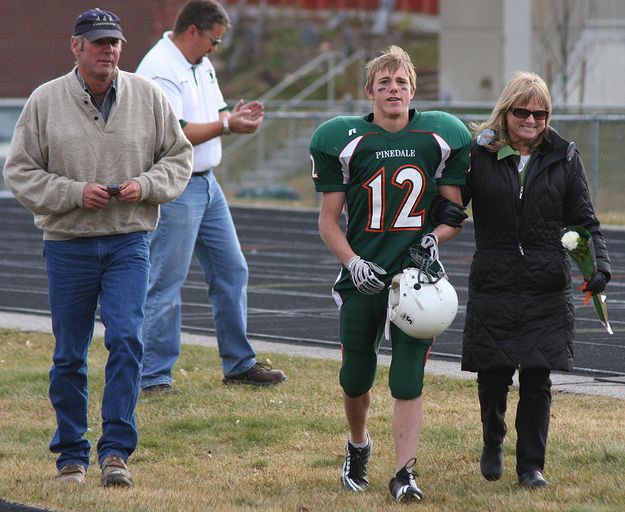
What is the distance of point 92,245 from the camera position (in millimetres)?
6137

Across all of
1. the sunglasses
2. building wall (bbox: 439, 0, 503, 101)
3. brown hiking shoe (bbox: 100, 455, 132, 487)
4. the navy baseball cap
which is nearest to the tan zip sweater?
the navy baseball cap

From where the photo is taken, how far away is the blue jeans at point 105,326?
6.09m

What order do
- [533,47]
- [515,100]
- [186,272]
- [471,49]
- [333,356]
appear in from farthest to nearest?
[471,49], [533,47], [333,356], [186,272], [515,100]

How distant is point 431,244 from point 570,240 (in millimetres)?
577

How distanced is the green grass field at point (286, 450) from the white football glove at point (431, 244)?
98cm

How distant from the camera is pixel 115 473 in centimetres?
596

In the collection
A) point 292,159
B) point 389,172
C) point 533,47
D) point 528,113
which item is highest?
point 528,113

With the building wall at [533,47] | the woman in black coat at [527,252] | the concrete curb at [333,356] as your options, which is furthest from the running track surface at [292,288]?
the building wall at [533,47]

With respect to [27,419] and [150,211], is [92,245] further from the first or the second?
[27,419]

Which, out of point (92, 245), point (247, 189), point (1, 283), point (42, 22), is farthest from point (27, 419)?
point (42, 22)

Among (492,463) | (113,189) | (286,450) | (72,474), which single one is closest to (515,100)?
(492,463)

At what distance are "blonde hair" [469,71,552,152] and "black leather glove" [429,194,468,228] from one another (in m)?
0.30

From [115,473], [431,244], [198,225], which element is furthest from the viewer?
[198,225]

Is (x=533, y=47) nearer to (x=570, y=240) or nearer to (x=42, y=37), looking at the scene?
(x=42, y=37)
